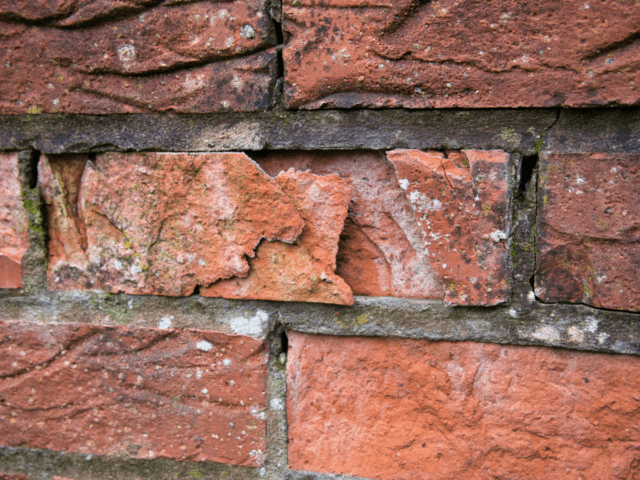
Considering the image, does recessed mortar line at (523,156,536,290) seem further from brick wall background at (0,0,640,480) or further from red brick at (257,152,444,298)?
red brick at (257,152,444,298)

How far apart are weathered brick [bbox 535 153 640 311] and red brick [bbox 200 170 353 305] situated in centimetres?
29

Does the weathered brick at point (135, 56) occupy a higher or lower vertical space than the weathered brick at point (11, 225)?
Result: higher

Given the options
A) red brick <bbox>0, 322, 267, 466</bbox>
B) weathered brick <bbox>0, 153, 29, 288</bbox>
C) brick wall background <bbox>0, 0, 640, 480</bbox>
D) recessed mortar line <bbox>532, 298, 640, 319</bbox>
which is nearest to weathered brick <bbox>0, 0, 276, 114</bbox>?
brick wall background <bbox>0, 0, 640, 480</bbox>

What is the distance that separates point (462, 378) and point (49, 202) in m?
0.77

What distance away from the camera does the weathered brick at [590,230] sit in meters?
0.55

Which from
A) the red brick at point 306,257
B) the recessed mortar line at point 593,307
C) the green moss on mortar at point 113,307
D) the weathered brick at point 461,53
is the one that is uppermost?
the weathered brick at point 461,53

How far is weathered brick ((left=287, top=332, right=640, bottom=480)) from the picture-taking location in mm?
610

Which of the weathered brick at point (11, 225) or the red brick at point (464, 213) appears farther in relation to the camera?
the weathered brick at point (11, 225)

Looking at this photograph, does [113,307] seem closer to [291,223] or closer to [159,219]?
[159,219]

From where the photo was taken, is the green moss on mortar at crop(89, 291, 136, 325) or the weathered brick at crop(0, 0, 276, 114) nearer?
the weathered brick at crop(0, 0, 276, 114)

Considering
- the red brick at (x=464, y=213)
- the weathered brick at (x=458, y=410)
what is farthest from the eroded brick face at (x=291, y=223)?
the weathered brick at (x=458, y=410)

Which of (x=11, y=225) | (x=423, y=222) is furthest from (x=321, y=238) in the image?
(x=11, y=225)

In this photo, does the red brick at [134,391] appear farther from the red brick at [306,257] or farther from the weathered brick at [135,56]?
the weathered brick at [135,56]

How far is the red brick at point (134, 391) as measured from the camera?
69 cm
